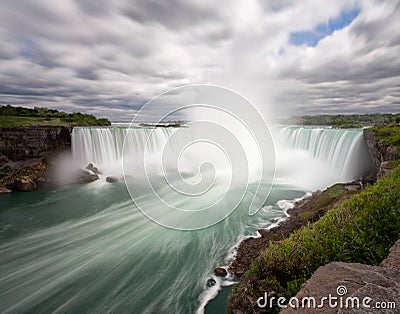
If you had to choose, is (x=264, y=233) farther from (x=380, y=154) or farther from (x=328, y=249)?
(x=380, y=154)

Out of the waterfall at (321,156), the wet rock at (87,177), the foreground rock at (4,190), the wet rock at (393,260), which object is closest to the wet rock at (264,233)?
the wet rock at (393,260)

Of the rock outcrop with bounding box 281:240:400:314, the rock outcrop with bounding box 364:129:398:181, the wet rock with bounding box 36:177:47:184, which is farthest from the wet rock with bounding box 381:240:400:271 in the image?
the wet rock with bounding box 36:177:47:184

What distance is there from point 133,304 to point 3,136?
26.6 m

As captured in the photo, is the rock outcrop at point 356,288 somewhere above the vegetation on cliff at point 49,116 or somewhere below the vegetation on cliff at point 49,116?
below

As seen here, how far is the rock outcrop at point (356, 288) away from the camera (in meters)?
1.95

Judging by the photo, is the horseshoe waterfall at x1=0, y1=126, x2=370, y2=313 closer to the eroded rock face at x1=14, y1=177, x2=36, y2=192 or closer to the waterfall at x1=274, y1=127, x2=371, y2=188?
the waterfall at x1=274, y1=127, x2=371, y2=188

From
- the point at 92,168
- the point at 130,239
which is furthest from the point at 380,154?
the point at 92,168

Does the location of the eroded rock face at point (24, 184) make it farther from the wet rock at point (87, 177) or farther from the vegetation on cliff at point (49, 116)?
the vegetation on cliff at point (49, 116)

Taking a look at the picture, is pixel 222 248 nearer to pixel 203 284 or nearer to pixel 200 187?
pixel 203 284

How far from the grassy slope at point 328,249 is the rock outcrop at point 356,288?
2.59 feet

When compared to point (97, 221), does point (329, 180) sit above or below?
above

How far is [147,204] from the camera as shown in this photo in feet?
53.6

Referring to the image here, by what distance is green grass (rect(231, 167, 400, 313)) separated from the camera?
370cm

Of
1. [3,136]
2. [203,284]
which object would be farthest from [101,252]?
[3,136]
